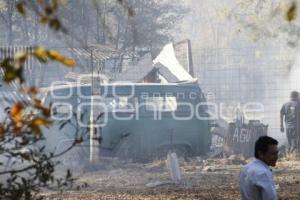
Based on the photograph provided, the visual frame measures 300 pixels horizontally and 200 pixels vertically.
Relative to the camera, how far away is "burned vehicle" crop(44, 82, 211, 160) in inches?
624

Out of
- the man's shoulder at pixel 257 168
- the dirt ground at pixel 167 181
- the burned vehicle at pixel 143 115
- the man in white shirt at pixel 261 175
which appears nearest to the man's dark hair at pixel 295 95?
the dirt ground at pixel 167 181

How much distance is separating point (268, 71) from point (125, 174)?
16.2 metres

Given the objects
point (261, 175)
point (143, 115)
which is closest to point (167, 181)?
point (143, 115)

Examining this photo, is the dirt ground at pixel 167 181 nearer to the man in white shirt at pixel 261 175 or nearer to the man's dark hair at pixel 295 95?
the man's dark hair at pixel 295 95

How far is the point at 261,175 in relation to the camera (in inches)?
226

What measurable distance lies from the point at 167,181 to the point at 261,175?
7073 millimetres

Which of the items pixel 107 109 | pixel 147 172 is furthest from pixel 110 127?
pixel 147 172

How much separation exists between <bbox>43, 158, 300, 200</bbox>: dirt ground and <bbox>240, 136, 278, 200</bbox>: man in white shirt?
15.0ft

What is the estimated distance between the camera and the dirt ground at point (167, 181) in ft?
36.2

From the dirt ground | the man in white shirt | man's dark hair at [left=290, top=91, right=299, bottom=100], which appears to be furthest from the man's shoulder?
man's dark hair at [left=290, top=91, right=299, bottom=100]

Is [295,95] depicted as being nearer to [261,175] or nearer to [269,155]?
[269,155]

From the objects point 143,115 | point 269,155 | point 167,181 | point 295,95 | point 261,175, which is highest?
point 295,95

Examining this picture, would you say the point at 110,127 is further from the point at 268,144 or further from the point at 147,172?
the point at 268,144

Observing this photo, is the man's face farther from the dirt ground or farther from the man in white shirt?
the dirt ground
